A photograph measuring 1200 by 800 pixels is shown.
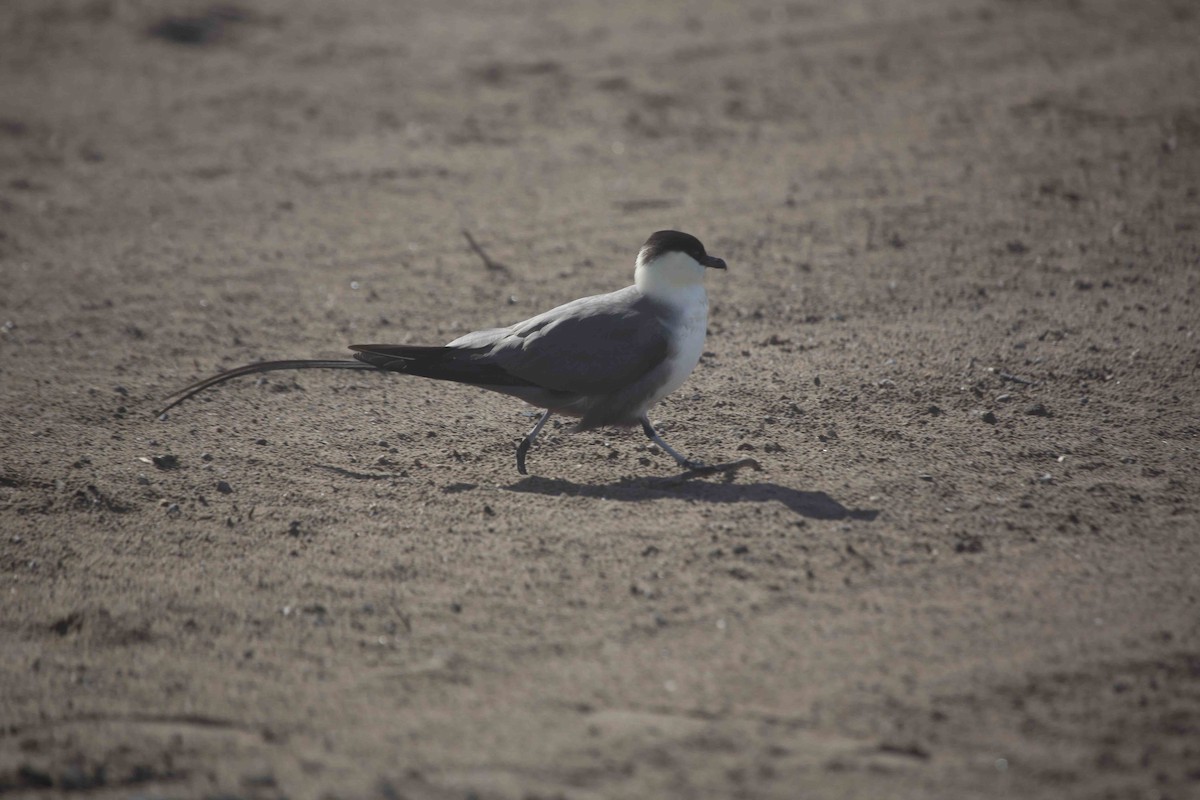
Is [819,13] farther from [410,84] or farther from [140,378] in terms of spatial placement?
[140,378]

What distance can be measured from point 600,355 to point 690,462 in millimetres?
677

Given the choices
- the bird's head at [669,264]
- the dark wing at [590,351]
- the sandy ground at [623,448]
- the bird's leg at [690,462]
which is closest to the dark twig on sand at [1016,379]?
the sandy ground at [623,448]

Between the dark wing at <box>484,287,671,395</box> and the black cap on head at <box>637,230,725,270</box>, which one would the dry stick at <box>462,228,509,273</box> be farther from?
the dark wing at <box>484,287,671,395</box>

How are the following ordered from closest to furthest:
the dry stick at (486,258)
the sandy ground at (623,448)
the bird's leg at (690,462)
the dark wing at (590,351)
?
the sandy ground at (623,448)
the bird's leg at (690,462)
the dark wing at (590,351)
the dry stick at (486,258)

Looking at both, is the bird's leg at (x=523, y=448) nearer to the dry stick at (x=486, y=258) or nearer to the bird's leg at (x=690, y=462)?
the bird's leg at (x=690, y=462)

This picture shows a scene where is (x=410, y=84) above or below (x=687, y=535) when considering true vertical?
above

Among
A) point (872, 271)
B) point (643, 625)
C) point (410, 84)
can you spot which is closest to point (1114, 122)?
point (872, 271)

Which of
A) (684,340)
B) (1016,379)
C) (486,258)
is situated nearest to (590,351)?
(684,340)

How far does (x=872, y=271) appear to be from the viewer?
25.9ft

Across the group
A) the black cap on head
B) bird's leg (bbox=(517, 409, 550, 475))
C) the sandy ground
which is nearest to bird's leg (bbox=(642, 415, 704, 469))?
the sandy ground

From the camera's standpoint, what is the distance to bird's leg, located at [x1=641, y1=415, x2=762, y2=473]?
5340mm

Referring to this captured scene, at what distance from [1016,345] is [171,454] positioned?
15.6 feet

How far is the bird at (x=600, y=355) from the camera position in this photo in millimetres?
5480

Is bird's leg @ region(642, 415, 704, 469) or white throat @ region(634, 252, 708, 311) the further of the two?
white throat @ region(634, 252, 708, 311)
